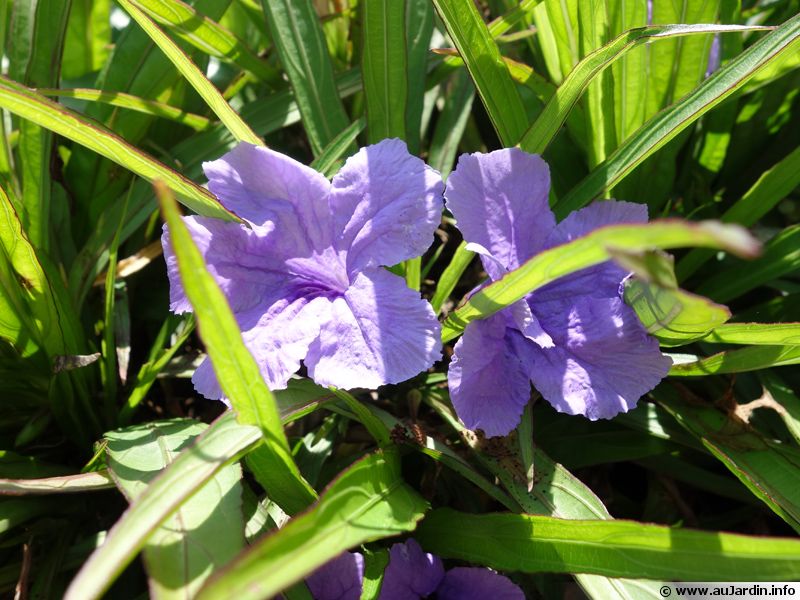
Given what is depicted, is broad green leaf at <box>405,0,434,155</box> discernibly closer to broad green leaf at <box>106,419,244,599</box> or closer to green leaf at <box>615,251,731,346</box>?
green leaf at <box>615,251,731,346</box>

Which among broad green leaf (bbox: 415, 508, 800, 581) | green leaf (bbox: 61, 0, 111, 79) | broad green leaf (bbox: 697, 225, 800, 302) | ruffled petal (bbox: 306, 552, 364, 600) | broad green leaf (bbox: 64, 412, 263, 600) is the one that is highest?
green leaf (bbox: 61, 0, 111, 79)

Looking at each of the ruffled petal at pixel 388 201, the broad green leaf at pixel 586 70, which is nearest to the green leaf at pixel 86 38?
the ruffled petal at pixel 388 201

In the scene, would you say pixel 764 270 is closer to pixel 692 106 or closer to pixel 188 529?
pixel 692 106

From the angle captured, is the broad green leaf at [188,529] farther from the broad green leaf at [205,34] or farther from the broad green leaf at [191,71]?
the broad green leaf at [205,34]

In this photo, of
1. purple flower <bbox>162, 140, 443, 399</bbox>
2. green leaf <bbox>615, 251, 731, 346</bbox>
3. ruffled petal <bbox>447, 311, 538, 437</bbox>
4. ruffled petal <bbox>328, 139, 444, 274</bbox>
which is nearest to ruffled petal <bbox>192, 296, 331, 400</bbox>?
purple flower <bbox>162, 140, 443, 399</bbox>

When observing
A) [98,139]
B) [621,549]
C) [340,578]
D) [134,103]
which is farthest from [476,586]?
[134,103]

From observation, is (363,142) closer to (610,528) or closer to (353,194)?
(353,194)

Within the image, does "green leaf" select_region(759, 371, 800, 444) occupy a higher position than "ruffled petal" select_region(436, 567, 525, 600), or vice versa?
"green leaf" select_region(759, 371, 800, 444)
